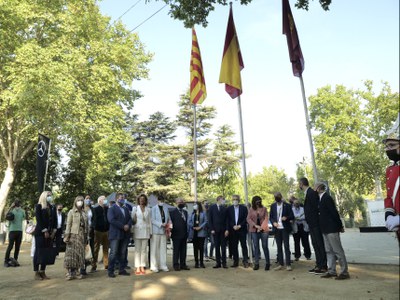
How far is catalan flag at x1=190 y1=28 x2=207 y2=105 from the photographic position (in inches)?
520

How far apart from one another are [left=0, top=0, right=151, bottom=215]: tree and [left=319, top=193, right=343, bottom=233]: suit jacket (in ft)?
46.2

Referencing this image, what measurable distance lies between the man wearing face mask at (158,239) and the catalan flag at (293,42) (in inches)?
210

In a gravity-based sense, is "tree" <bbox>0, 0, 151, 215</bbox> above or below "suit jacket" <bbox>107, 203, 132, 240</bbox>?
above

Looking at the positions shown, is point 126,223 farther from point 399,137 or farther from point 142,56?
point 142,56

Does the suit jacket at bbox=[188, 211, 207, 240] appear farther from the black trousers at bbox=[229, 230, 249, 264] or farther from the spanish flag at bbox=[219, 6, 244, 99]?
the spanish flag at bbox=[219, 6, 244, 99]

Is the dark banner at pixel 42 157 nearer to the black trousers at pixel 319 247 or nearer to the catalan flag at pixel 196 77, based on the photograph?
the catalan flag at pixel 196 77

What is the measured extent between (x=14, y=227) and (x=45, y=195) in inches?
148

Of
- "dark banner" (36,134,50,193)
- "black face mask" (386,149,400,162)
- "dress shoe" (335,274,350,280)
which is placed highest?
"dark banner" (36,134,50,193)

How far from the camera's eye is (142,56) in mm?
23688

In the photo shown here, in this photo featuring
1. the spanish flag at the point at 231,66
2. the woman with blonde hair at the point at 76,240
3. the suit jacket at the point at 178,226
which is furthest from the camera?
the spanish flag at the point at 231,66

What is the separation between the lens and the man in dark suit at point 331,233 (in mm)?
7066

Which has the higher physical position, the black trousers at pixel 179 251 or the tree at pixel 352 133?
the tree at pixel 352 133

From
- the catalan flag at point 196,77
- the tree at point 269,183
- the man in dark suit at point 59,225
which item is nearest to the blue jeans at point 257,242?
the man in dark suit at point 59,225

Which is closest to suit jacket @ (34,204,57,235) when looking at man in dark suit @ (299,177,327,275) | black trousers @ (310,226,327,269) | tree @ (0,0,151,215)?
man in dark suit @ (299,177,327,275)
